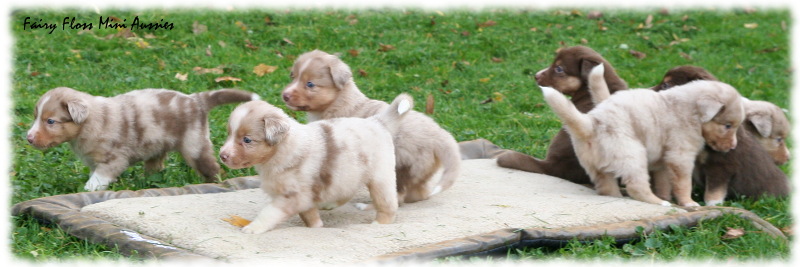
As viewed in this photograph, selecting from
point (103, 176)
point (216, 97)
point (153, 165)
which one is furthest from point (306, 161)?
point (153, 165)

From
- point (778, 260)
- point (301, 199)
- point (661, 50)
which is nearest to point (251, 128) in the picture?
point (301, 199)

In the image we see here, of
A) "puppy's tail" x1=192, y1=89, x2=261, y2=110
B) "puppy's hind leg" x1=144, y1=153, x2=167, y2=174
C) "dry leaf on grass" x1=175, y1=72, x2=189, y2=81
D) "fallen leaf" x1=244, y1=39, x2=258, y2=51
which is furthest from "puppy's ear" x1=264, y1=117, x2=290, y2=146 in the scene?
"fallen leaf" x1=244, y1=39, x2=258, y2=51

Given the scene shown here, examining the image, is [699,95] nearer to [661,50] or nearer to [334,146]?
[334,146]

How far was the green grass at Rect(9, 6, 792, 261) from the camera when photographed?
861cm

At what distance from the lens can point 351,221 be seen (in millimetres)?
5848

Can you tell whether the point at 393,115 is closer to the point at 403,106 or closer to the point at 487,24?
the point at 403,106

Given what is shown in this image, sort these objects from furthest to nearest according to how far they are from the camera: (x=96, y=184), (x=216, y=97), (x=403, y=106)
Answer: (x=216, y=97) → (x=96, y=184) → (x=403, y=106)

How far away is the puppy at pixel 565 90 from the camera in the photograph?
23.9 feet

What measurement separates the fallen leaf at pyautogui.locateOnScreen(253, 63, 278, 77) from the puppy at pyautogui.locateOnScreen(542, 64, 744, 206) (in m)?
5.68

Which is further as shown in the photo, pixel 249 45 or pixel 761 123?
pixel 249 45

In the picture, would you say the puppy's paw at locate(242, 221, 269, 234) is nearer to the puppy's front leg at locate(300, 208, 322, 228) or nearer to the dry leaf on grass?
the puppy's front leg at locate(300, 208, 322, 228)

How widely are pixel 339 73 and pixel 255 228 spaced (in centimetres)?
175

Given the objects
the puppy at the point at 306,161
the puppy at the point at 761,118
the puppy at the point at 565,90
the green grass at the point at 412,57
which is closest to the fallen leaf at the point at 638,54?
the green grass at the point at 412,57

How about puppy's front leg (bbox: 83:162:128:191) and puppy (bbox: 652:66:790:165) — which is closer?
puppy's front leg (bbox: 83:162:128:191)
